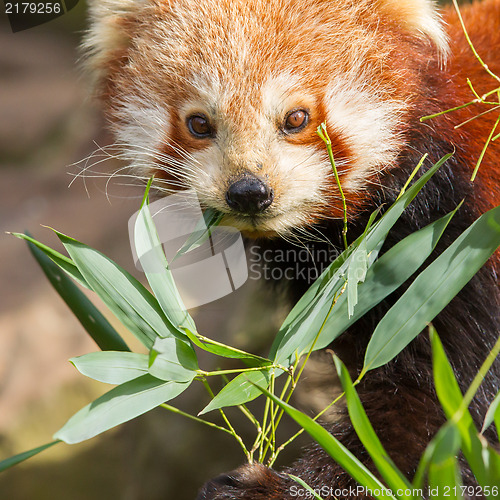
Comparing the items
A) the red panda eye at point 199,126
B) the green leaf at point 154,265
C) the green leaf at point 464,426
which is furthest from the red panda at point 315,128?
the green leaf at point 464,426

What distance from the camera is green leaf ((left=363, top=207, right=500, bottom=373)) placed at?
156 cm

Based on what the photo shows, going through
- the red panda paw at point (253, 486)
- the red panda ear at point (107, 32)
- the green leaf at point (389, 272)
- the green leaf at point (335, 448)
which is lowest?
the red panda paw at point (253, 486)

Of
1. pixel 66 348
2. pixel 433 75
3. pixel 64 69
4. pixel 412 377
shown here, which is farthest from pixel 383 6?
pixel 64 69

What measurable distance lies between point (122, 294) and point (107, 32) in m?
1.05

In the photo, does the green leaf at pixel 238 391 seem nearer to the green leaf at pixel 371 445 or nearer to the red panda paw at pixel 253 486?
the green leaf at pixel 371 445

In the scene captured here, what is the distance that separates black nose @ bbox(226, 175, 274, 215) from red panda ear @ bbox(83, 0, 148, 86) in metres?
0.78

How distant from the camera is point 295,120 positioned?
1.83 metres

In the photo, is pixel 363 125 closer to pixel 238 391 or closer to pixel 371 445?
pixel 238 391

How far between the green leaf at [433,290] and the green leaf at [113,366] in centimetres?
58

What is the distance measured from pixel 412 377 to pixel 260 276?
95cm

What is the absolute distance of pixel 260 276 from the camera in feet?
9.29

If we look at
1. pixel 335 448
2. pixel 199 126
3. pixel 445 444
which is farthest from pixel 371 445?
pixel 199 126

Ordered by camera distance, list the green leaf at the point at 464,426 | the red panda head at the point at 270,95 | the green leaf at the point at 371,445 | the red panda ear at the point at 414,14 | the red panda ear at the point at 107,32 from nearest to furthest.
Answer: the green leaf at the point at 464,426, the green leaf at the point at 371,445, the red panda head at the point at 270,95, the red panda ear at the point at 414,14, the red panda ear at the point at 107,32

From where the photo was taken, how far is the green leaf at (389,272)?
1.68 m
